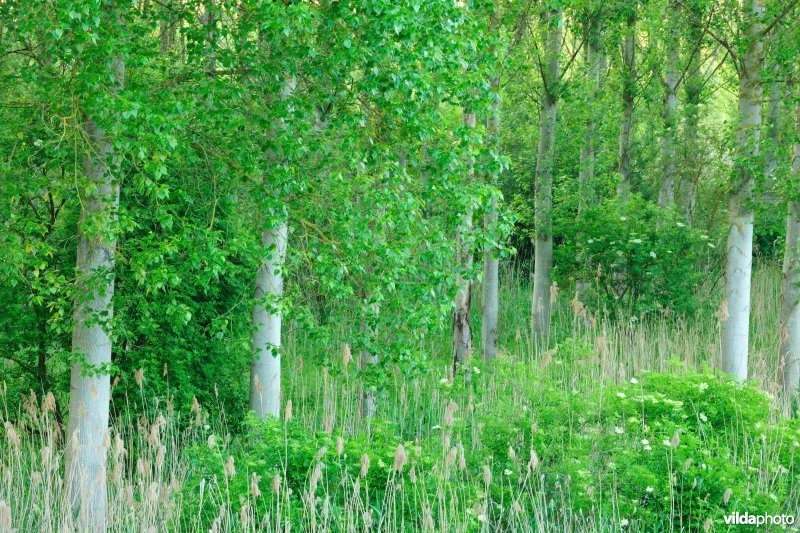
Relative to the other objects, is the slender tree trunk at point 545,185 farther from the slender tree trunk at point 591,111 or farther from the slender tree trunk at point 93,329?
the slender tree trunk at point 93,329

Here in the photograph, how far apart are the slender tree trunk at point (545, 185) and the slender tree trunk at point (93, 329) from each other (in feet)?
21.4

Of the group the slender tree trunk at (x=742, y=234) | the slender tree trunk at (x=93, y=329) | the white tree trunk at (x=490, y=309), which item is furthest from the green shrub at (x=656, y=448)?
the white tree trunk at (x=490, y=309)

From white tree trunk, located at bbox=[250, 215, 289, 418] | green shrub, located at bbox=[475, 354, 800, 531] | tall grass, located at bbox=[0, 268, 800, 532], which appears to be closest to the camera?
tall grass, located at bbox=[0, 268, 800, 532]

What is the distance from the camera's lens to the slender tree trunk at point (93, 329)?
6617 mm

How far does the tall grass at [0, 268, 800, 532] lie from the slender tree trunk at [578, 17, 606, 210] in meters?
2.79

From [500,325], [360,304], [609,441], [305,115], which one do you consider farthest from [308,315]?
[500,325]

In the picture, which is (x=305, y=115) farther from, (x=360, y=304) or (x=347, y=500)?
(x=347, y=500)

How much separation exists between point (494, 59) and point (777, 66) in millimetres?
4324

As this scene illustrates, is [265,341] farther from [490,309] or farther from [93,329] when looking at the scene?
[490,309]

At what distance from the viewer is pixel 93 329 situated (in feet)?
23.2

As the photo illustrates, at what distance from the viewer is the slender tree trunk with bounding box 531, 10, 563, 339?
12258mm

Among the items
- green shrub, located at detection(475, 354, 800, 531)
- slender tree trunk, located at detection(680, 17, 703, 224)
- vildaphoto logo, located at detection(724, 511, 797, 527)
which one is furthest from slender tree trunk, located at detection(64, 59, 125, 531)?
slender tree trunk, located at detection(680, 17, 703, 224)

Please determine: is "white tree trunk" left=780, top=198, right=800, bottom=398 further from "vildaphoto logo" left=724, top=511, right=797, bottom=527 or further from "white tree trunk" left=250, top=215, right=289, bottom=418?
"white tree trunk" left=250, top=215, right=289, bottom=418

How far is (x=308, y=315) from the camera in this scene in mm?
7152
